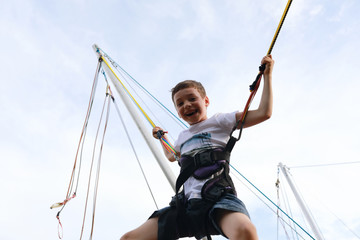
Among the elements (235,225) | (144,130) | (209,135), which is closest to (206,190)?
(235,225)

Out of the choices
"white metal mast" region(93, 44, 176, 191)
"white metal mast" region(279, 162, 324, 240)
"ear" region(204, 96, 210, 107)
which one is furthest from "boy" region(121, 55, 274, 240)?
"white metal mast" region(279, 162, 324, 240)

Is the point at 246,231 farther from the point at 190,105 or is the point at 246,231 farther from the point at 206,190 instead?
the point at 190,105

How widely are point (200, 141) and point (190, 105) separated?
31 cm

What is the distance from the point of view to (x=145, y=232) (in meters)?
1.84

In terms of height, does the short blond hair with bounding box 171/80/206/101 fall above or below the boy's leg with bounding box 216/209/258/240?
above

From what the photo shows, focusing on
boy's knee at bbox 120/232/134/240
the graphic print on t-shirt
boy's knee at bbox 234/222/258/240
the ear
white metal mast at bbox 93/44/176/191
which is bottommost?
boy's knee at bbox 234/222/258/240

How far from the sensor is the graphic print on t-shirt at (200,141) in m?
2.01

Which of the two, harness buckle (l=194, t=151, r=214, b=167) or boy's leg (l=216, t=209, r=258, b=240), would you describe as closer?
boy's leg (l=216, t=209, r=258, b=240)

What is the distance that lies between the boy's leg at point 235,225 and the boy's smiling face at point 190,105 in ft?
2.65

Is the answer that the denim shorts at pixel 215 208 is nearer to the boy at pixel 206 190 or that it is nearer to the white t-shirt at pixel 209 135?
the boy at pixel 206 190

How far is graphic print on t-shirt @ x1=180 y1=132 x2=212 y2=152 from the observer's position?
6.61ft

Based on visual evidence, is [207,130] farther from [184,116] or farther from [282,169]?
[282,169]

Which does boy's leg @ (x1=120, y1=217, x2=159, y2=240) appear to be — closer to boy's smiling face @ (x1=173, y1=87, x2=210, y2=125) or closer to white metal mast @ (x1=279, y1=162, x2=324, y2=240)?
boy's smiling face @ (x1=173, y1=87, x2=210, y2=125)

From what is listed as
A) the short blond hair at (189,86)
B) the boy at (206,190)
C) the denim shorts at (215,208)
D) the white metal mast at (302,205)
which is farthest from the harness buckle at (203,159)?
the white metal mast at (302,205)
